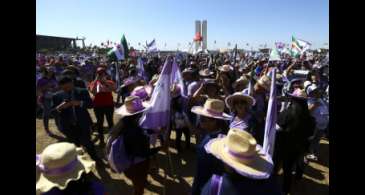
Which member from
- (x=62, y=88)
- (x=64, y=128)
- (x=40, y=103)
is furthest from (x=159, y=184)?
(x=40, y=103)

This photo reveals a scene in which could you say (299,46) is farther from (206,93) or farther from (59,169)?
(59,169)

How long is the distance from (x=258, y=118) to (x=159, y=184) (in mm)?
2402

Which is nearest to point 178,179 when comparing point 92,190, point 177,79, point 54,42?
point 177,79

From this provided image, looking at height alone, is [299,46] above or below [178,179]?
above

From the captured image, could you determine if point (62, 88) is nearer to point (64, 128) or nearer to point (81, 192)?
point (64, 128)

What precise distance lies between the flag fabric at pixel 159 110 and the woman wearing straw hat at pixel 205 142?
1.05 m

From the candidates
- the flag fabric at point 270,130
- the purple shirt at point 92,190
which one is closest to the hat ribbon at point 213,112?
the flag fabric at point 270,130

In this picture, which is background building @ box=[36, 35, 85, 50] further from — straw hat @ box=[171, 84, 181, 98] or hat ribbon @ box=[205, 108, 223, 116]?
hat ribbon @ box=[205, 108, 223, 116]

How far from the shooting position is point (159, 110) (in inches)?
180

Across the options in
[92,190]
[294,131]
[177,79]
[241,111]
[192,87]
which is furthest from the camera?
[192,87]

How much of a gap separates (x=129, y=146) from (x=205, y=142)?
4.12ft

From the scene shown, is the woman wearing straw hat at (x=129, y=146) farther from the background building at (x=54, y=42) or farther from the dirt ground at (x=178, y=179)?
the background building at (x=54, y=42)
